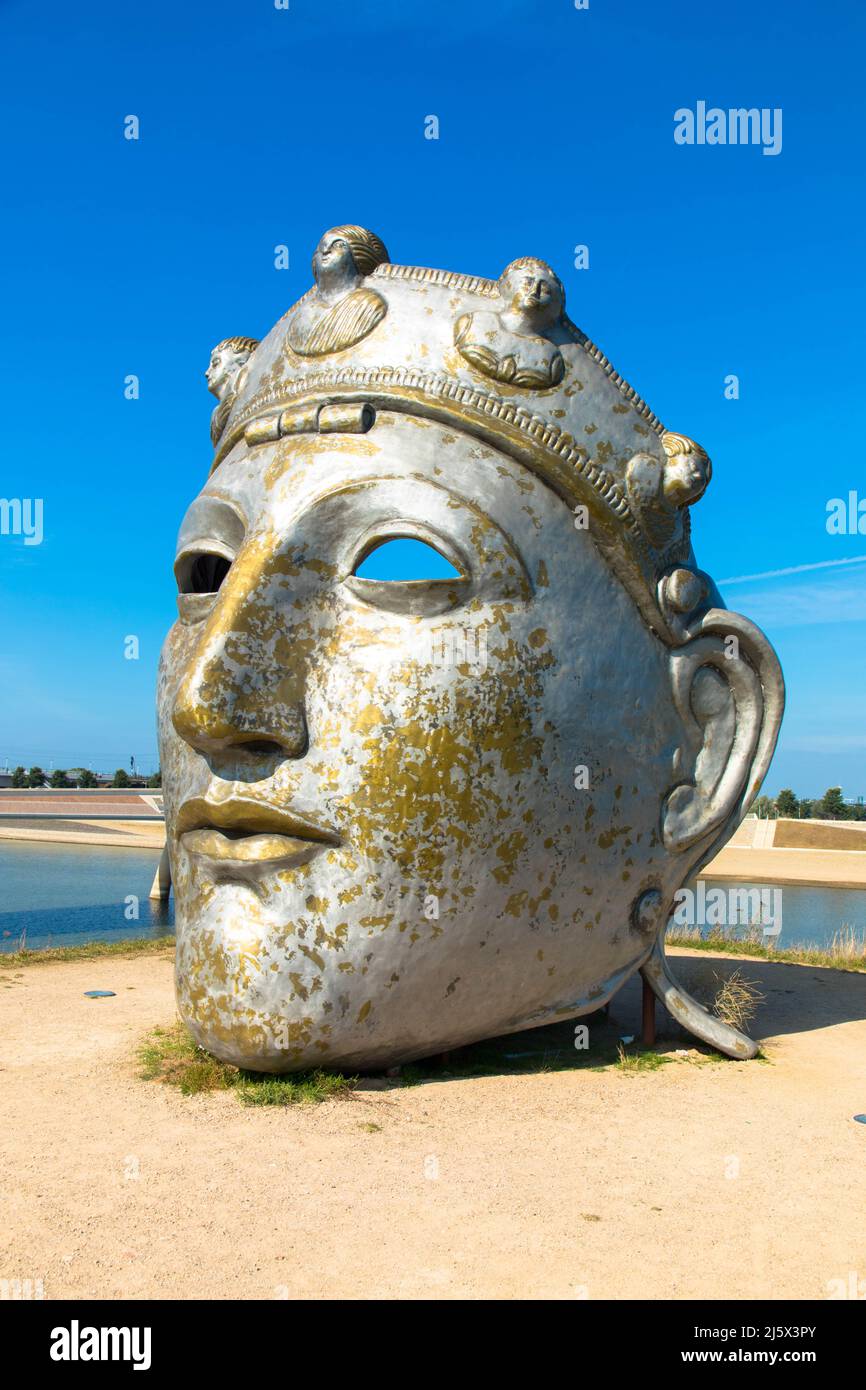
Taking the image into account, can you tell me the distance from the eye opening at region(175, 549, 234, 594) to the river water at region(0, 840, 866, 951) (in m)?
5.23

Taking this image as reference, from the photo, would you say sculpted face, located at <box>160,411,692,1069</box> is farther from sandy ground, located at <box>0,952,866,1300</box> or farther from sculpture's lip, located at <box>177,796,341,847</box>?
sandy ground, located at <box>0,952,866,1300</box>

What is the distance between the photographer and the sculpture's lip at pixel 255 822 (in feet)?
18.2

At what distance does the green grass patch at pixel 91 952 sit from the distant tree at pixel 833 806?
2019 inches

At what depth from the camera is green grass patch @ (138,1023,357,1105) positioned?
5.74 metres

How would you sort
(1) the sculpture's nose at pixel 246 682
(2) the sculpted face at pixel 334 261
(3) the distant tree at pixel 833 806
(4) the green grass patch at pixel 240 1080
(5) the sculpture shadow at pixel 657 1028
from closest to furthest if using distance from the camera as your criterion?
1. (1) the sculpture's nose at pixel 246 682
2. (4) the green grass patch at pixel 240 1080
3. (2) the sculpted face at pixel 334 261
4. (5) the sculpture shadow at pixel 657 1028
5. (3) the distant tree at pixel 833 806

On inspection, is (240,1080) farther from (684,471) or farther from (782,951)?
(782,951)

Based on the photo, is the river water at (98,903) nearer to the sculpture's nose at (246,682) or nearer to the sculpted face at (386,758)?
the sculpted face at (386,758)

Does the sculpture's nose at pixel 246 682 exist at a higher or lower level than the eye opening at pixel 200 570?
lower

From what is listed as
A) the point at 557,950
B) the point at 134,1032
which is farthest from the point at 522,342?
the point at 134,1032

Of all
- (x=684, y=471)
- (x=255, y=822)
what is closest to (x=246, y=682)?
(x=255, y=822)

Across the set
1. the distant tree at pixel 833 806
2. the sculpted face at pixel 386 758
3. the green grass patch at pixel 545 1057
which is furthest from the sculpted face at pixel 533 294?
the distant tree at pixel 833 806

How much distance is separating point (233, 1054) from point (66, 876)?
1621 cm

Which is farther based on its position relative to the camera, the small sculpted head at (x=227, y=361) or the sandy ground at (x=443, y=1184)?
the small sculpted head at (x=227, y=361)

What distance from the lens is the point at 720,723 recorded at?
6812 mm
